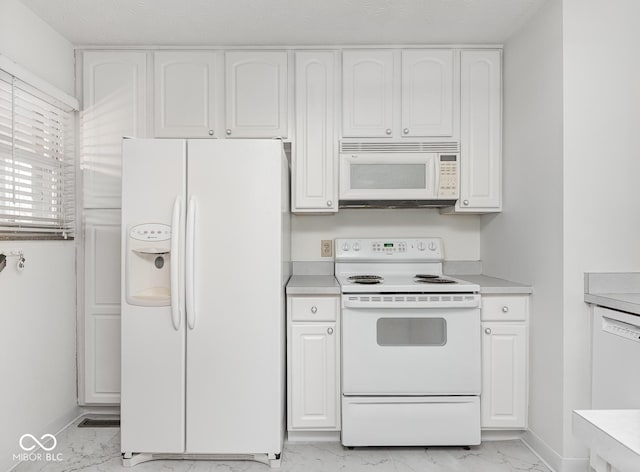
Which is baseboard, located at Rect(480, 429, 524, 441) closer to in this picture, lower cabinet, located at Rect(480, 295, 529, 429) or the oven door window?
lower cabinet, located at Rect(480, 295, 529, 429)

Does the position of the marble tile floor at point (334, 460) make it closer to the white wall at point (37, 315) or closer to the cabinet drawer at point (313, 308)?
the white wall at point (37, 315)

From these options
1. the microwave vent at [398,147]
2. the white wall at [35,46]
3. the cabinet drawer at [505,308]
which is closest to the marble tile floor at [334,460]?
the cabinet drawer at [505,308]

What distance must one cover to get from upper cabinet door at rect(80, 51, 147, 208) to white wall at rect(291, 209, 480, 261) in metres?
1.24

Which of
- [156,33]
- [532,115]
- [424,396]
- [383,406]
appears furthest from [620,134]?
[156,33]

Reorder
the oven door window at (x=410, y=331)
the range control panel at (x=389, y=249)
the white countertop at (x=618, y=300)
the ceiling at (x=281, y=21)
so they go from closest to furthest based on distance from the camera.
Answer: the white countertop at (x=618, y=300) → the ceiling at (x=281, y=21) → the oven door window at (x=410, y=331) → the range control panel at (x=389, y=249)

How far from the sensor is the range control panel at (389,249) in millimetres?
2869

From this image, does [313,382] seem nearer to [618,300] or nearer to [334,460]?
[334,460]

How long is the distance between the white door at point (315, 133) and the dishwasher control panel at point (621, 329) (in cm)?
156

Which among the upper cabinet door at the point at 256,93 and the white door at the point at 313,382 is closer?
the white door at the point at 313,382

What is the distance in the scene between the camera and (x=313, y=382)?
2303 millimetres

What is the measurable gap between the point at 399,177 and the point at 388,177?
70 millimetres

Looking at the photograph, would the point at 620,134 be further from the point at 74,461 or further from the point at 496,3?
the point at 74,461

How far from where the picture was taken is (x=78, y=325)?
2629 millimetres

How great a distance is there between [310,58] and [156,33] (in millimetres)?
937
